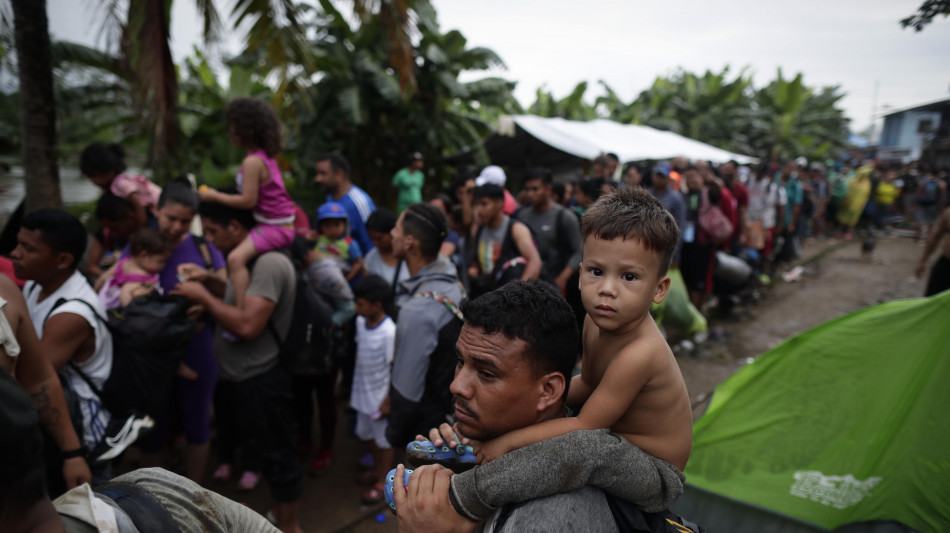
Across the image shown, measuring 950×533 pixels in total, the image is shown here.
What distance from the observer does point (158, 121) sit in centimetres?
484

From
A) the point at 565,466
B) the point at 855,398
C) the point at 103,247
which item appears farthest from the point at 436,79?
the point at 565,466

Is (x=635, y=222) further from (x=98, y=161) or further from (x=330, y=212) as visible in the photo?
(x=98, y=161)

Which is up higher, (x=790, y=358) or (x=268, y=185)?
(x=268, y=185)

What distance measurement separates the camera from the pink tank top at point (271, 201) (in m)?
3.29

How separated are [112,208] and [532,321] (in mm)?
3504

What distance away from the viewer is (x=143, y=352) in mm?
2615

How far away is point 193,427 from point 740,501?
11.3 feet

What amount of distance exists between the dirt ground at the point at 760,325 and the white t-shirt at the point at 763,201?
1.41m

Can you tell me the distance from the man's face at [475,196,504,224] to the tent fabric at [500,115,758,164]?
5.64 meters

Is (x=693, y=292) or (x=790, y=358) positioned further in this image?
(x=693, y=292)

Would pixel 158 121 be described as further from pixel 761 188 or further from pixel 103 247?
pixel 761 188

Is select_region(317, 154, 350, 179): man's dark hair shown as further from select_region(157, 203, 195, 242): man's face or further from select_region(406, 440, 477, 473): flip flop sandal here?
select_region(406, 440, 477, 473): flip flop sandal

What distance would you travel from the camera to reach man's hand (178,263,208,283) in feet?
10.0

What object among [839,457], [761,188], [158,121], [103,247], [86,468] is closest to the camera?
[86,468]
